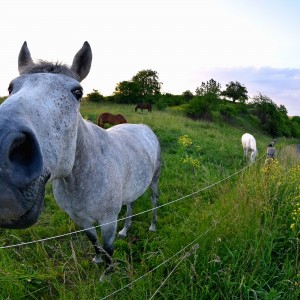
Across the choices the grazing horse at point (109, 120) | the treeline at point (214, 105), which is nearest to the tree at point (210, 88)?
the treeline at point (214, 105)

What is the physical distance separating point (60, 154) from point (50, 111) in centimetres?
34

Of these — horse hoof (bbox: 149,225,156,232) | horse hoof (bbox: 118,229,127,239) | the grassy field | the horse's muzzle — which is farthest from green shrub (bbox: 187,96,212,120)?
the horse's muzzle

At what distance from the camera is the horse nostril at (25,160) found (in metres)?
1.38

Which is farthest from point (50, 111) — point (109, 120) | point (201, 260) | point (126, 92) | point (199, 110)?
point (126, 92)

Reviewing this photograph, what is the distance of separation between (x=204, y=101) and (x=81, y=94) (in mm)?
31187

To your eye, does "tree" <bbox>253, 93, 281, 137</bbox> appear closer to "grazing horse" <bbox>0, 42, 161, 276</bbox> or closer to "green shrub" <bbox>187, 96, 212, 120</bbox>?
"green shrub" <bbox>187, 96, 212, 120</bbox>

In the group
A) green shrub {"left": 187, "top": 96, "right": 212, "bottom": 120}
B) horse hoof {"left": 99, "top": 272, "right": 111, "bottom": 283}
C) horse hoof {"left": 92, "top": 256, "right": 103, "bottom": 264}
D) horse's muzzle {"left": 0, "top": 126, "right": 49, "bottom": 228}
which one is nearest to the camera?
horse's muzzle {"left": 0, "top": 126, "right": 49, "bottom": 228}

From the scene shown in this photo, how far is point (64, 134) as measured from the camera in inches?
77.7

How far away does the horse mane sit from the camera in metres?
2.14

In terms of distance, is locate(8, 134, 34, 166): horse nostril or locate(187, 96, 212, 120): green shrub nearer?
locate(8, 134, 34, 166): horse nostril

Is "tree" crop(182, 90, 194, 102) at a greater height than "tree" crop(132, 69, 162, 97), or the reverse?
"tree" crop(132, 69, 162, 97)

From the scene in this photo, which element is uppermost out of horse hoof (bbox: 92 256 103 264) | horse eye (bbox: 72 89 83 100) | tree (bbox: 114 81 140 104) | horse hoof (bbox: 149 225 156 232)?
tree (bbox: 114 81 140 104)

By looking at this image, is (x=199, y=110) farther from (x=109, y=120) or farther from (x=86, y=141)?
(x=86, y=141)

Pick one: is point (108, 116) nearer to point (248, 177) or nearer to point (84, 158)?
point (248, 177)
